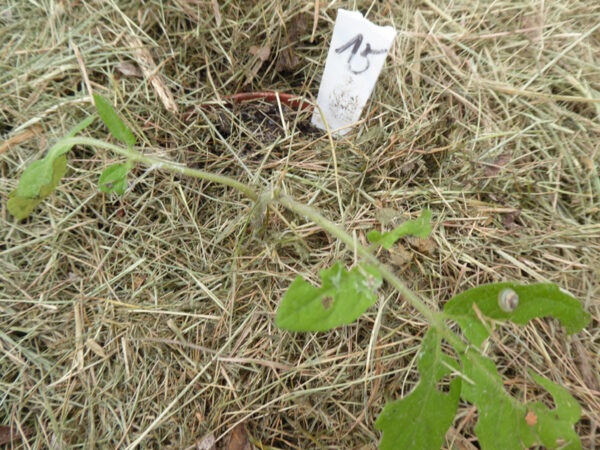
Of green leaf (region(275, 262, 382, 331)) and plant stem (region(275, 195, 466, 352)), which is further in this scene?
plant stem (region(275, 195, 466, 352))

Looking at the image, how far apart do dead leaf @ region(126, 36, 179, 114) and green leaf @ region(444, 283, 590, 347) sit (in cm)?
131

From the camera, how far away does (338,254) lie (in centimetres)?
142

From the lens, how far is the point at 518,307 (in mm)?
1073

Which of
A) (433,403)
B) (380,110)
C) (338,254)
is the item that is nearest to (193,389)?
(338,254)

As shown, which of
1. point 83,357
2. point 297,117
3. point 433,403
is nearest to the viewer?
point 433,403

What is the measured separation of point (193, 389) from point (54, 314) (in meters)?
0.62

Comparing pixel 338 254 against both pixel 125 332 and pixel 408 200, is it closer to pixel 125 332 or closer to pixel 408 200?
pixel 408 200

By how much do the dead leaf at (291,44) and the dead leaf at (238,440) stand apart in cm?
141

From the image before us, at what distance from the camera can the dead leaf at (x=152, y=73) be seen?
5.44 ft

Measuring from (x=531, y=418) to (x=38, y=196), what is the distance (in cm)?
170

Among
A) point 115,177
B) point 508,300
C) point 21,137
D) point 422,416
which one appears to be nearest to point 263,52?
point 115,177

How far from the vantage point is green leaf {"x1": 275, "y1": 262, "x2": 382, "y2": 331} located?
3.12ft

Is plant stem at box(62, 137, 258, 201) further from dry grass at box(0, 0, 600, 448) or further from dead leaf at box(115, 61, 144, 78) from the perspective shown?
dead leaf at box(115, 61, 144, 78)

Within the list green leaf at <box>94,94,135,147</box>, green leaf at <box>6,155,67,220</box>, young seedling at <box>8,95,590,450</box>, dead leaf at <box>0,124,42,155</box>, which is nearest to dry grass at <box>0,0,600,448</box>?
dead leaf at <box>0,124,42,155</box>
